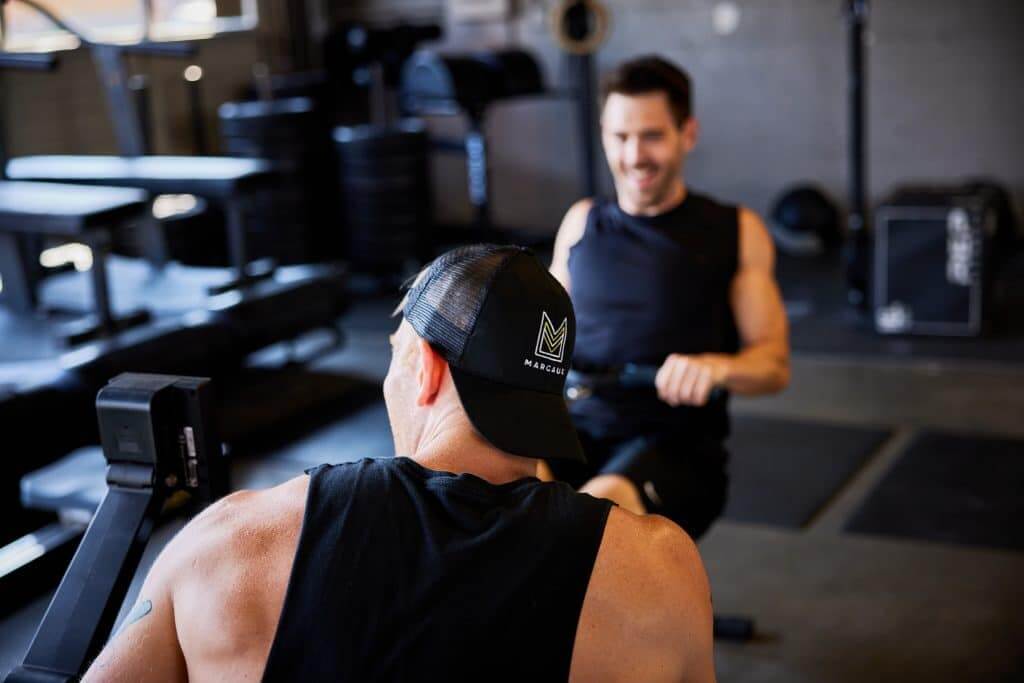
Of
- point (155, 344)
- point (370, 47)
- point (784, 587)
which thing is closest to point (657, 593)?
point (784, 587)

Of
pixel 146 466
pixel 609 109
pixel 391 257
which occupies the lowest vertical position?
pixel 391 257

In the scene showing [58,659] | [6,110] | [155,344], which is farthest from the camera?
[6,110]

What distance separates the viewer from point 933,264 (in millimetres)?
5109

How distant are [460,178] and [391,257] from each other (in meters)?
1.88

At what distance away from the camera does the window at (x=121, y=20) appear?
6.28 metres

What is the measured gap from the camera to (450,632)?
1.08 metres

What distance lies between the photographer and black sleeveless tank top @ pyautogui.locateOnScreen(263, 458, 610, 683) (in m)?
1.08

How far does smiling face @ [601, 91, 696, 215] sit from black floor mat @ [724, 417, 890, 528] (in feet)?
4.07

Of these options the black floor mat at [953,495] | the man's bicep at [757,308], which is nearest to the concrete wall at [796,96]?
the black floor mat at [953,495]

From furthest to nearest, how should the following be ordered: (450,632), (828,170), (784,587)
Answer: (828,170) < (784,587) < (450,632)

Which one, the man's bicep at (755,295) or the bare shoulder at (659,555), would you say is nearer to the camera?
the bare shoulder at (659,555)

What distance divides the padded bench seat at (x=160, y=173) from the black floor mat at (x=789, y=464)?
2024mm

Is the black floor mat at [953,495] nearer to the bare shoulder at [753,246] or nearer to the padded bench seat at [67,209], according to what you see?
the bare shoulder at [753,246]

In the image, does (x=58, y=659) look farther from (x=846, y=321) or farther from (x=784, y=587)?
Answer: (x=846, y=321)
